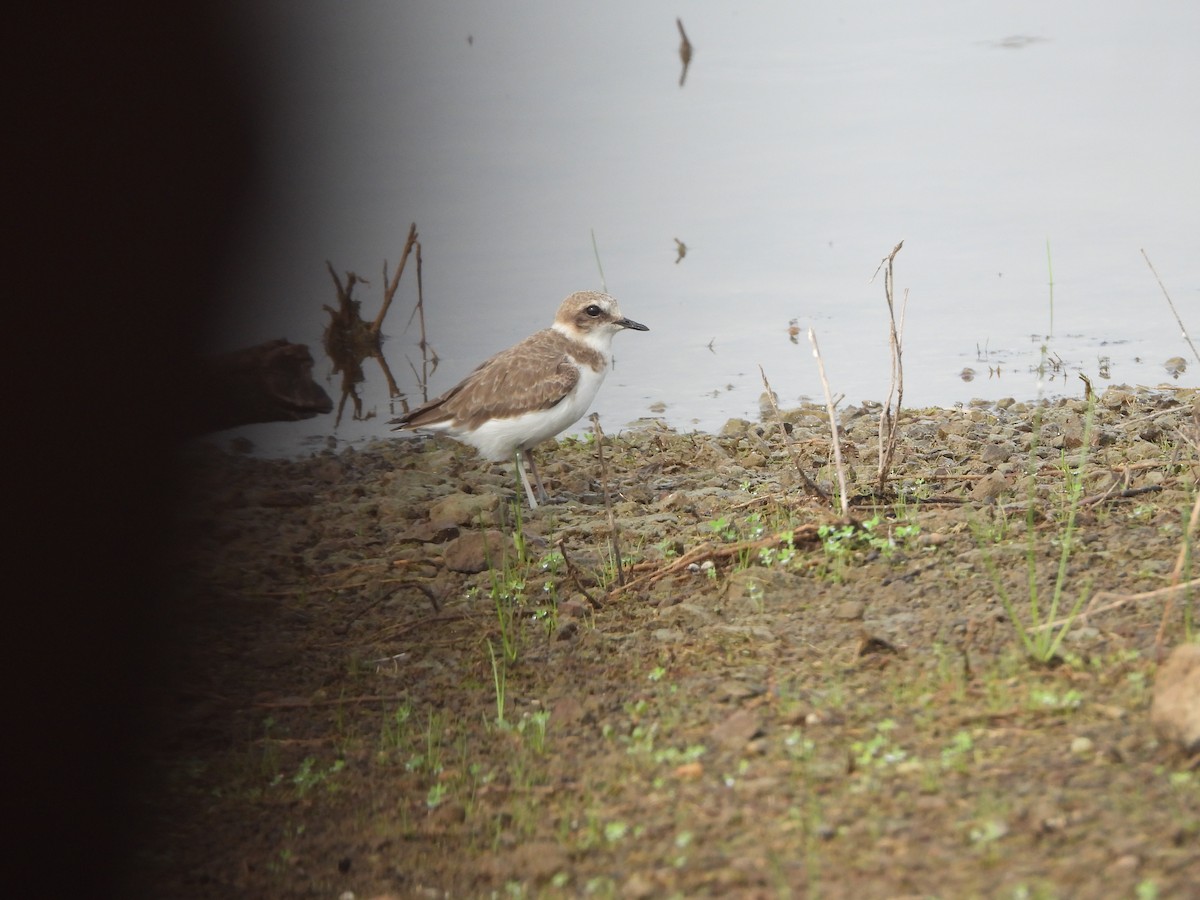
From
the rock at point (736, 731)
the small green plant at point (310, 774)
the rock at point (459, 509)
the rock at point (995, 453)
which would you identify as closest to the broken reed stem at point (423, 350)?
the rock at point (459, 509)

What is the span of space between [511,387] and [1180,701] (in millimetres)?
4589

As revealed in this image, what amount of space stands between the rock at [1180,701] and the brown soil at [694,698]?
68mm

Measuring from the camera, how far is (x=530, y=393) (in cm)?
722

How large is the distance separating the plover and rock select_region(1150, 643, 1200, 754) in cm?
414

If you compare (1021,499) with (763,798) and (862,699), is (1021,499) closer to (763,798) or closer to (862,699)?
(862,699)

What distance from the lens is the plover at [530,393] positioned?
718 cm

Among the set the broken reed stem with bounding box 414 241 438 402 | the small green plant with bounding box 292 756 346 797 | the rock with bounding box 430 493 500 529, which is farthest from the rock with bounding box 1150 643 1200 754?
the broken reed stem with bounding box 414 241 438 402

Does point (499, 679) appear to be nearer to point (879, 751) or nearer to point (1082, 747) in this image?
point (879, 751)

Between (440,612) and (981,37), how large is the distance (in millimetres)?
24023

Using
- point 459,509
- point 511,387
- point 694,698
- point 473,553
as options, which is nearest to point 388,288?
point 511,387

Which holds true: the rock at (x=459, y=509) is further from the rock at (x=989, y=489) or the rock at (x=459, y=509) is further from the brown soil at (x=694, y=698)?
the rock at (x=989, y=489)

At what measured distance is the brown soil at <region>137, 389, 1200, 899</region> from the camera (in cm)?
313

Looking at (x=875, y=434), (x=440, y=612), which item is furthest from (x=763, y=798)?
(x=875, y=434)

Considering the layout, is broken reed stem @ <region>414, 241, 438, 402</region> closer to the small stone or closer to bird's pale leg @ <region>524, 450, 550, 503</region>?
bird's pale leg @ <region>524, 450, 550, 503</region>
